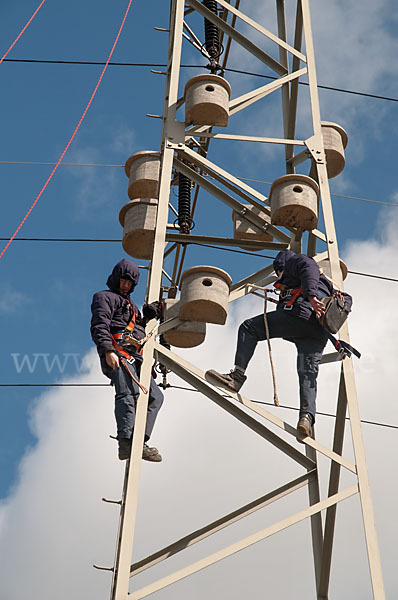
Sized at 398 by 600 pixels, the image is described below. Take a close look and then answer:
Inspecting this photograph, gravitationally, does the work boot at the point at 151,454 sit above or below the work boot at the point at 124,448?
above

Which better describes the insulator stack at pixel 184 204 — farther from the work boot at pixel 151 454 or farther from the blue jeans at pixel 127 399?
the work boot at pixel 151 454

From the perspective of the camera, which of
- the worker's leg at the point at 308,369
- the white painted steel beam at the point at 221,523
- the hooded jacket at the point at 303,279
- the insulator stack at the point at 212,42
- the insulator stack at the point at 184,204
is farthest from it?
the insulator stack at the point at 212,42

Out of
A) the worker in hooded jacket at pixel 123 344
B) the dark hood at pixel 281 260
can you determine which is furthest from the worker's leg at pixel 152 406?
the dark hood at pixel 281 260

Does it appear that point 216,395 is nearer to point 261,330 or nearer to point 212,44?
point 261,330

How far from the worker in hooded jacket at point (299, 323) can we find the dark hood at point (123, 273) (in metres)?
0.99

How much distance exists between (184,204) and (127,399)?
3.96m

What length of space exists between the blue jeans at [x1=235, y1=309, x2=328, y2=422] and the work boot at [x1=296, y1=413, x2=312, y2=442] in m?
0.43

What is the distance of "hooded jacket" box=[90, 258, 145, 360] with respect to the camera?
296 inches

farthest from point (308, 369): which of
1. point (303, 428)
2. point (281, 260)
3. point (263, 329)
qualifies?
point (281, 260)

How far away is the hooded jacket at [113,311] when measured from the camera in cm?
753

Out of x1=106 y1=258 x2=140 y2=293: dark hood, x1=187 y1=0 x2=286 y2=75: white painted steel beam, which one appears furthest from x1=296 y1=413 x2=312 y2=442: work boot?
x1=187 y1=0 x2=286 y2=75: white painted steel beam

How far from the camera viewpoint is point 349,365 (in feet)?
→ 25.0

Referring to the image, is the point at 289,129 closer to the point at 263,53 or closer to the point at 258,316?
the point at 263,53

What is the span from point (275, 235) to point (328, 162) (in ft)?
2.82
